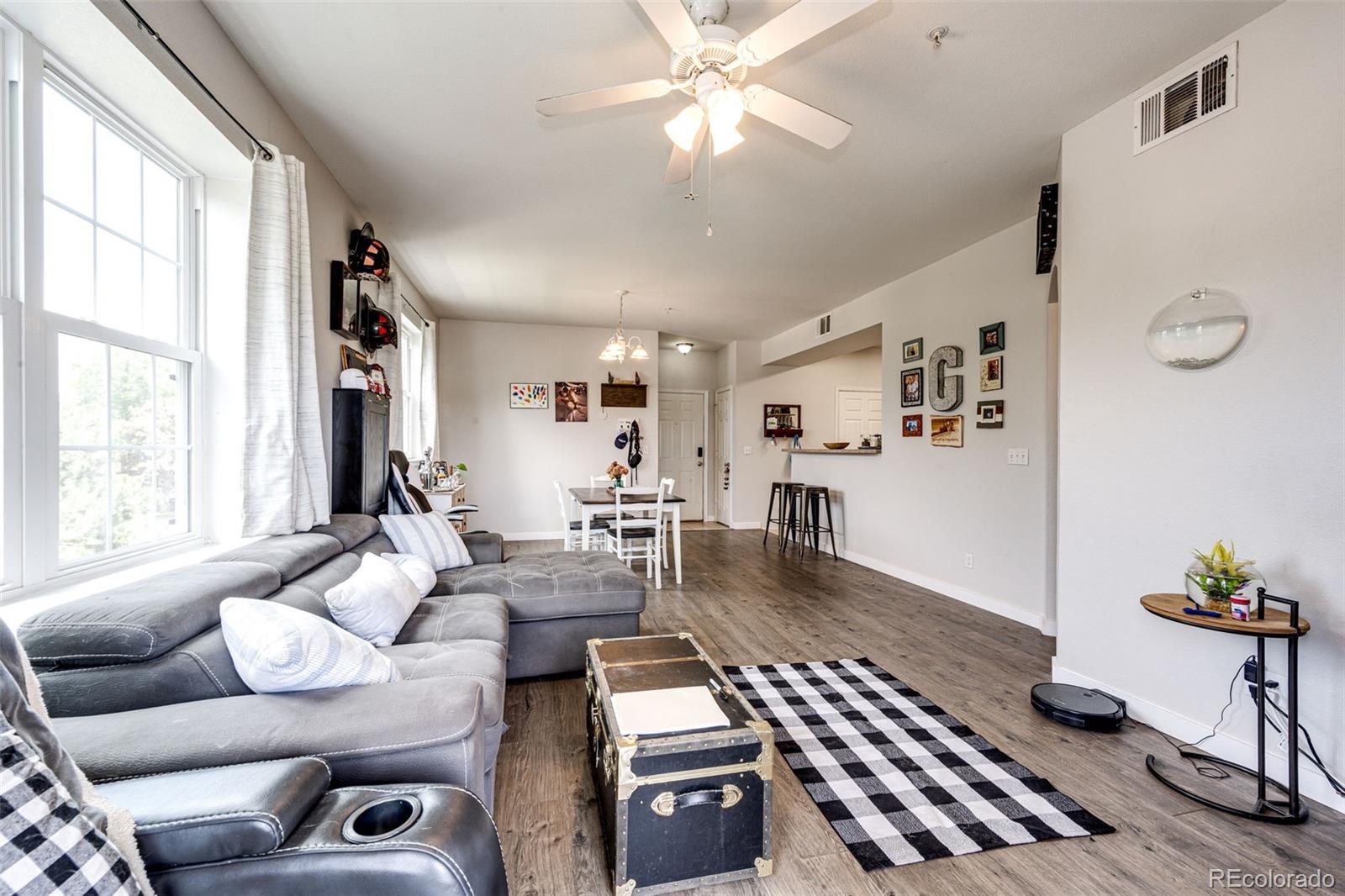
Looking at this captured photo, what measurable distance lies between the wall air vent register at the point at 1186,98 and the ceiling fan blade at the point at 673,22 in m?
1.98

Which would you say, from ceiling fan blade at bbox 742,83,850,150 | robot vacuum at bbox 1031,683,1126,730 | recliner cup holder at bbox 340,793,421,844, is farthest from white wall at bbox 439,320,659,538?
recliner cup holder at bbox 340,793,421,844

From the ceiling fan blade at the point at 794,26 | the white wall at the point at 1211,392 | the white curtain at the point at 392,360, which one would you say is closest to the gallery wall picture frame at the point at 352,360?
the white curtain at the point at 392,360

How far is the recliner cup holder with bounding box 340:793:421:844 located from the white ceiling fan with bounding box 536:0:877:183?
78.4 inches

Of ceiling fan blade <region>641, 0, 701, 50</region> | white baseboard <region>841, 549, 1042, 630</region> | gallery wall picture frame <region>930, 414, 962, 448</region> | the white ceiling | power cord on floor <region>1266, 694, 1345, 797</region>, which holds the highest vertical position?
the white ceiling

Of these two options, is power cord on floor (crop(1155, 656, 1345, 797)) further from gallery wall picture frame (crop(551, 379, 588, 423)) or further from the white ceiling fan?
gallery wall picture frame (crop(551, 379, 588, 423))

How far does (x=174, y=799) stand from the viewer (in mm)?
882

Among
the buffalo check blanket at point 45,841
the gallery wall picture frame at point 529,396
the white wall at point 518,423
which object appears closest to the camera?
the buffalo check blanket at point 45,841

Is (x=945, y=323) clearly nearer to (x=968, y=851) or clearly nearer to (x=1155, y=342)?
(x=1155, y=342)

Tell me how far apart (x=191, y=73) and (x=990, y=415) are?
14.6ft

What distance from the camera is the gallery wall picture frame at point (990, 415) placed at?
3.83m

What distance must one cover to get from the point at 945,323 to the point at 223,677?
4.65 meters

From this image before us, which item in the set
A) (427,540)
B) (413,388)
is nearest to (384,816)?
(427,540)

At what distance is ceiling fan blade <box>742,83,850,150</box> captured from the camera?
190 cm

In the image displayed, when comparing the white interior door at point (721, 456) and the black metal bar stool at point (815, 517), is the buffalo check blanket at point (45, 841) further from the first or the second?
the white interior door at point (721, 456)
